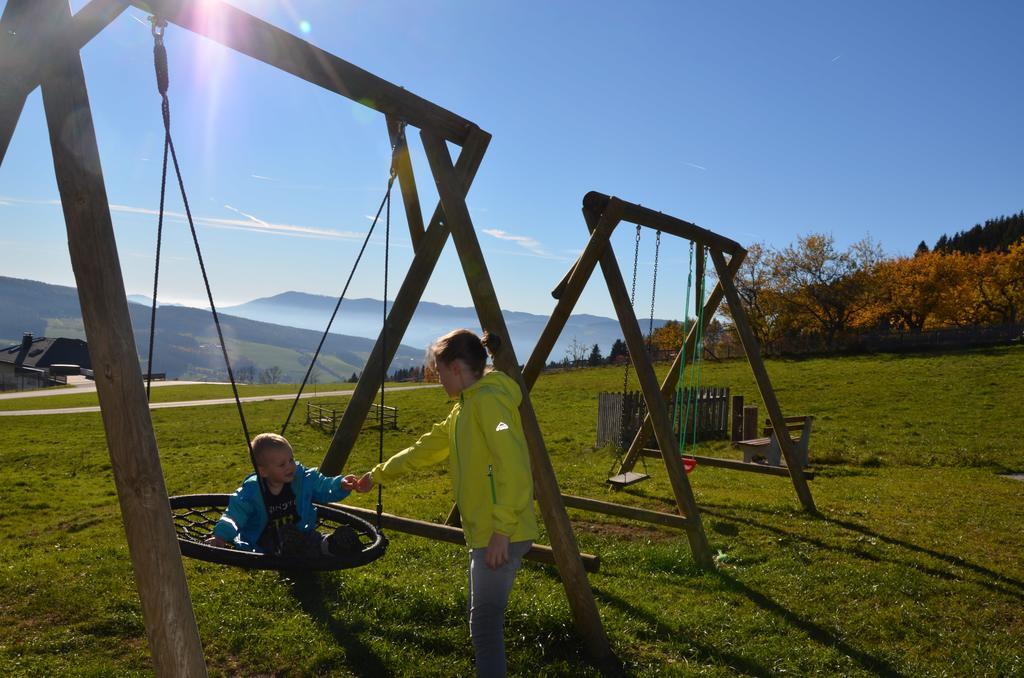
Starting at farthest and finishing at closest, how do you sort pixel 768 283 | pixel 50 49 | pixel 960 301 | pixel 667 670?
pixel 960 301
pixel 768 283
pixel 667 670
pixel 50 49

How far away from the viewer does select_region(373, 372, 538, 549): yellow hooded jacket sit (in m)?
3.21

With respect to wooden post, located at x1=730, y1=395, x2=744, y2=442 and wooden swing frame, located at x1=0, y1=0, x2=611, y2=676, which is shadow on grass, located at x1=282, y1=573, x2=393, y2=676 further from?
wooden post, located at x1=730, y1=395, x2=744, y2=442

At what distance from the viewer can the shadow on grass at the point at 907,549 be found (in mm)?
6434

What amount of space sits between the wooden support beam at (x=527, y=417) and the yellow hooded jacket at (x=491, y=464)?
95 cm

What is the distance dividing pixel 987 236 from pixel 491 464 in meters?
121

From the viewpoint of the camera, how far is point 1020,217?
96.6 m

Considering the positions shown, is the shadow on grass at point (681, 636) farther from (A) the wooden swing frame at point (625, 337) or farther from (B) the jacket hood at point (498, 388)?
(B) the jacket hood at point (498, 388)

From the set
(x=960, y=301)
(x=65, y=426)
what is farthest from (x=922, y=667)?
(x=960, y=301)

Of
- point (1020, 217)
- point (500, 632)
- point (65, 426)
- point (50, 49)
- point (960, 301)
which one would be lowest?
point (65, 426)

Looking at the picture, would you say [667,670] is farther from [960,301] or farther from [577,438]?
[960,301]

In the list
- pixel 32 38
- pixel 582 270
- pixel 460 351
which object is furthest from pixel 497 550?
pixel 582 270

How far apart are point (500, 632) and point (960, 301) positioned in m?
65.2

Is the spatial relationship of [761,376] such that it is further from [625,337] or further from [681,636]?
[681,636]

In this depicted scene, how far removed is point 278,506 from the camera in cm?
448
